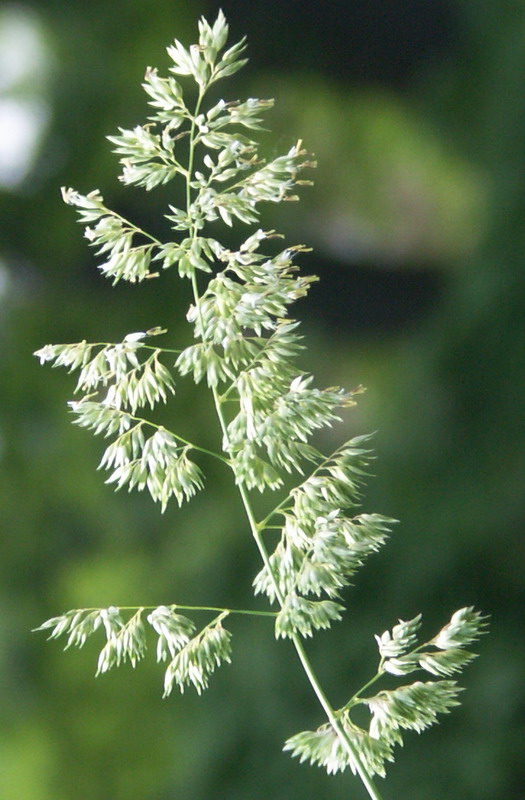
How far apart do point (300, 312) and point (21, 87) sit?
1098 millimetres

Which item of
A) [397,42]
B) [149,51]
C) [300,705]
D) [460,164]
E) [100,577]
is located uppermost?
[149,51]

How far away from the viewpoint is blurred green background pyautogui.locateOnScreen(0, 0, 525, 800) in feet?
8.73

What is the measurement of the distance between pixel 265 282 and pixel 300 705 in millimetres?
2184

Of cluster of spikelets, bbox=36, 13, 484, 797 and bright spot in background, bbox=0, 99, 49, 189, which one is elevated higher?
bright spot in background, bbox=0, 99, 49, 189

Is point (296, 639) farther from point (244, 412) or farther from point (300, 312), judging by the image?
point (300, 312)

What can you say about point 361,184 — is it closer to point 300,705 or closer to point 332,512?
point 300,705

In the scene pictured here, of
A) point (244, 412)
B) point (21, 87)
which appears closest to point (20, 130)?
point (21, 87)

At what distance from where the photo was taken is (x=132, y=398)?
0.42 meters

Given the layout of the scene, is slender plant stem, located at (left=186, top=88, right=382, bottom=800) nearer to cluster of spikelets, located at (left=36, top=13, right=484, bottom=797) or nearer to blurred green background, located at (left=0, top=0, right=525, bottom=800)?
cluster of spikelets, located at (left=36, top=13, right=484, bottom=797)

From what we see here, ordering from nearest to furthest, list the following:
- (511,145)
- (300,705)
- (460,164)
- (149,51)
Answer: (300,705)
(511,145)
(460,164)
(149,51)

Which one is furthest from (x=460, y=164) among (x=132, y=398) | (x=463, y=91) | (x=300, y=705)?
(x=132, y=398)

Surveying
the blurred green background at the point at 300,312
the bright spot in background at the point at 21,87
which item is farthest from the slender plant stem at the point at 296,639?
the bright spot in background at the point at 21,87

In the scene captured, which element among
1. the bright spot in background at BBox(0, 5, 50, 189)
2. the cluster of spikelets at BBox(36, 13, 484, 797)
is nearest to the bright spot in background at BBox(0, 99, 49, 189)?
the bright spot in background at BBox(0, 5, 50, 189)

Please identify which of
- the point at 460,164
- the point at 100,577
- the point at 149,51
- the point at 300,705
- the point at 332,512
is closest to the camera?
the point at 332,512
